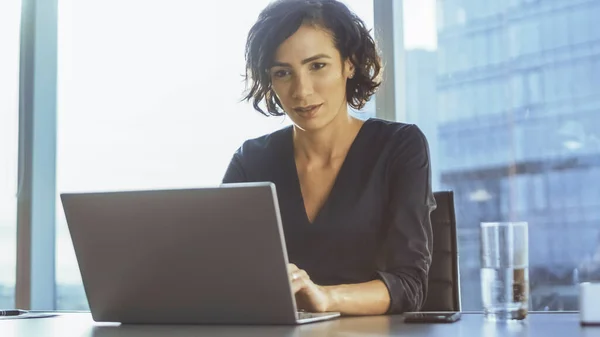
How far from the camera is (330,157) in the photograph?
6.46 ft

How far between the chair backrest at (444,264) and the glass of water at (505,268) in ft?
1.90

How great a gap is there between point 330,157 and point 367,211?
20 centimetres

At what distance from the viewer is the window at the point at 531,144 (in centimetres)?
245

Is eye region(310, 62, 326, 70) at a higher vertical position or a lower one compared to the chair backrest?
higher

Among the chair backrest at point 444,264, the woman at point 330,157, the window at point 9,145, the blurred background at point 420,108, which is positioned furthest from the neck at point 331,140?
the window at point 9,145

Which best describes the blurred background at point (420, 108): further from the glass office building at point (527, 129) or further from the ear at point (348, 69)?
the ear at point (348, 69)

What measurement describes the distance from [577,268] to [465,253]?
352mm

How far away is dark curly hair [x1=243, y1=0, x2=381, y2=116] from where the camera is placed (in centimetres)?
188

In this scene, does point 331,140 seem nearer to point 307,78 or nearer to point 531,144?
point 307,78

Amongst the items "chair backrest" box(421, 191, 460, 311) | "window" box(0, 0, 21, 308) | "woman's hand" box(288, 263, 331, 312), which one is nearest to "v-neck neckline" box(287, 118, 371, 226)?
"chair backrest" box(421, 191, 460, 311)

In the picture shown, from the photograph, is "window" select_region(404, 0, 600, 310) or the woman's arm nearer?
the woman's arm

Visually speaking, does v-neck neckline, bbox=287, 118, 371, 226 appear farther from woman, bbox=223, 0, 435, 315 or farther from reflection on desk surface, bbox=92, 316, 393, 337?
reflection on desk surface, bbox=92, 316, 393, 337

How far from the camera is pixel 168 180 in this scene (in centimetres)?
325

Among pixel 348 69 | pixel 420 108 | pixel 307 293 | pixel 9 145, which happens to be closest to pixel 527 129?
pixel 420 108
